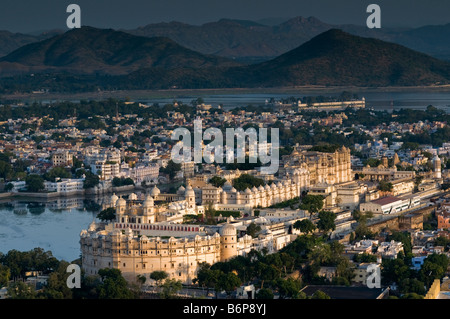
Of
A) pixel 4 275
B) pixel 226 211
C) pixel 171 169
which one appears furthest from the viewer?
pixel 171 169

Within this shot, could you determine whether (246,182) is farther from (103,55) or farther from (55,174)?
(103,55)

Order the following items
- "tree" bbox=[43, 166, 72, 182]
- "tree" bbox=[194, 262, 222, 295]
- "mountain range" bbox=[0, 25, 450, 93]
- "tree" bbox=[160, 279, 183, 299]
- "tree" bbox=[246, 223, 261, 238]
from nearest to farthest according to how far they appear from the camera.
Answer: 1. "tree" bbox=[160, 279, 183, 299]
2. "tree" bbox=[194, 262, 222, 295]
3. "tree" bbox=[246, 223, 261, 238]
4. "tree" bbox=[43, 166, 72, 182]
5. "mountain range" bbox=[0, 25, 450, 93]

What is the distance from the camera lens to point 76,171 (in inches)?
1811

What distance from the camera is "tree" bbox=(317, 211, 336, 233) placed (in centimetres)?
2844

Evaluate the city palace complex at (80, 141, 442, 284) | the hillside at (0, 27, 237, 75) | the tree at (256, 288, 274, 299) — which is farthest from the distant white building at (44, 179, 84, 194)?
the hillside at (0, 27, 237, 75)

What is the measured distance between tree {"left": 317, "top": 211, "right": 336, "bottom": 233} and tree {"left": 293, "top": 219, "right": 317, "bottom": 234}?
0.38m

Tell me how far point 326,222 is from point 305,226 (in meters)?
0.77

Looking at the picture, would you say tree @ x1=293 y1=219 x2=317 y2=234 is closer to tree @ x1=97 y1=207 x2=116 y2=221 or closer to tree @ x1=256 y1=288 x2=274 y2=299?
tree @ x1=97 y1=207 x2=116 y2=221

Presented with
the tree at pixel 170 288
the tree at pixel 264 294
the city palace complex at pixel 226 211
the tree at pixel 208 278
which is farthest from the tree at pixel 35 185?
the tree at pixel 264 294

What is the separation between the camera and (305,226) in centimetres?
2791

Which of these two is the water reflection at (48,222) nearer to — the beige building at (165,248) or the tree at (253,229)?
the beige building at (165,248)

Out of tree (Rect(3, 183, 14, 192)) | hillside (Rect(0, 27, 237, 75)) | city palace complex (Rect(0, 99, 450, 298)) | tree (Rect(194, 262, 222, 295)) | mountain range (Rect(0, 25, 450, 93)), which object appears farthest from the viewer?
hillside (Rect(0, 27, 237, 75))

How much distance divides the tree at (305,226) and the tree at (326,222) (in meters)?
0.38

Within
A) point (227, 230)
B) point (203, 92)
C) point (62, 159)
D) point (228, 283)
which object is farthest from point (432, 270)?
point (203, 92)
